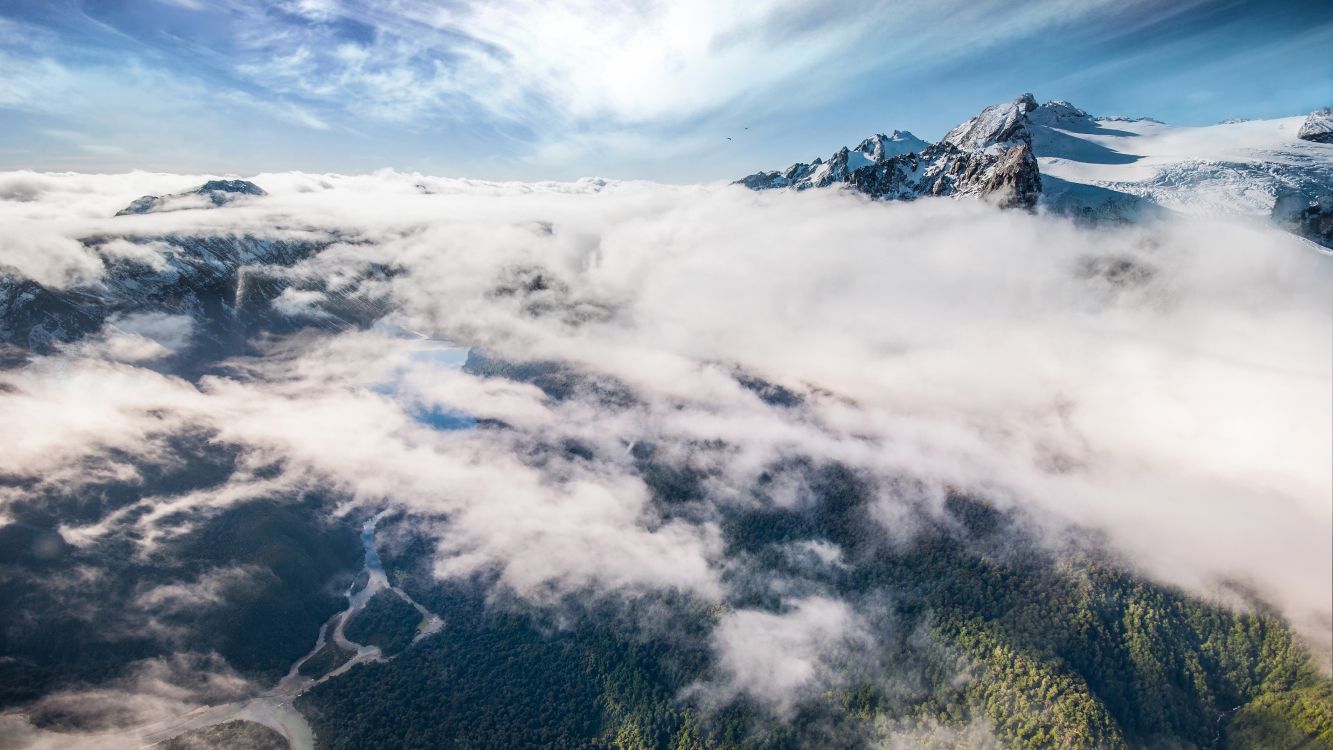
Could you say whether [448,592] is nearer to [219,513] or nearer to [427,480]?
[427,480]

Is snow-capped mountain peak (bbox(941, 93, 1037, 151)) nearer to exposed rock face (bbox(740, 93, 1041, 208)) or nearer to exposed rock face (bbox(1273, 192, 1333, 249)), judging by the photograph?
exposed rock face (bbox(740, 93, 1041, 208))

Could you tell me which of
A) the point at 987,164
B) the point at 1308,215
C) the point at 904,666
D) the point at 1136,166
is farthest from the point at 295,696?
the point at 987,164

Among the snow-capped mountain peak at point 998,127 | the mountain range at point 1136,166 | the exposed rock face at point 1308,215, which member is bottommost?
the exposed rock face at point 1308,215

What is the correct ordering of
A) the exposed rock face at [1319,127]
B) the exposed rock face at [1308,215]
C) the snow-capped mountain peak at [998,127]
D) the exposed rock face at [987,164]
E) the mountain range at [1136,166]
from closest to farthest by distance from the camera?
1. the exposed rock face at [1308,215]
2. the mountain range at [1136,166]
3. the exposed rock face at [1319,127]
4. the exposed rock face at [987,164]
5. the snow-capped mountain peak at [998,127]

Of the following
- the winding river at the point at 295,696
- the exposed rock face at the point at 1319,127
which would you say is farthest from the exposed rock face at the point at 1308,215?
the winding river at the point at 295,696

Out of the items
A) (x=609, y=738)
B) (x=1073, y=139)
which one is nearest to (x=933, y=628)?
(x=609, y=738)

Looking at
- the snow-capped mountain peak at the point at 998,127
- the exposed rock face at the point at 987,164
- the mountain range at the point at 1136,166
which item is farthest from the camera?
the snow-capped mountain peak at the point at 998,127

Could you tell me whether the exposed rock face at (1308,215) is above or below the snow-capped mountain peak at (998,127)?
below

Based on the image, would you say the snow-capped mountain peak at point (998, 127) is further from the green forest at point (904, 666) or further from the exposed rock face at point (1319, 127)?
the green forest at point (904, 666)

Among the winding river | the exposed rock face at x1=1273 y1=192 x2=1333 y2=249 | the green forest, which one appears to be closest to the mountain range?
the exposed rock face at x1=1273 y1=192 x2=1333 y2=249
